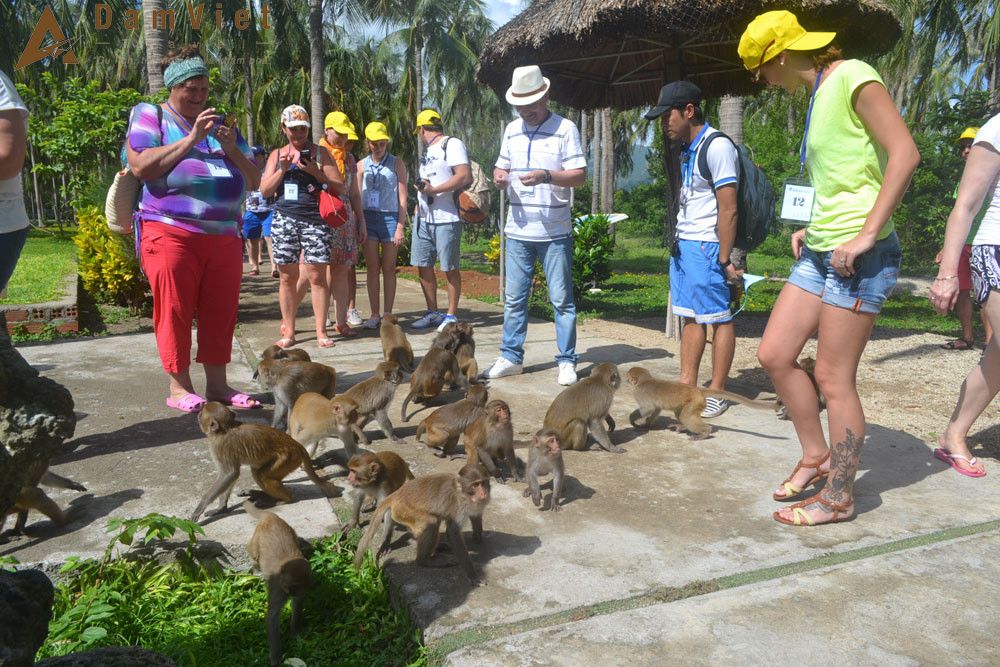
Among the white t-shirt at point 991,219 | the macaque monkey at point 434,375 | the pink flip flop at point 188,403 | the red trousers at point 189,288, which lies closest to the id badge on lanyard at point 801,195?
the white t-shirt at point 991,219

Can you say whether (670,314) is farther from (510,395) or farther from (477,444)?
(477,444)

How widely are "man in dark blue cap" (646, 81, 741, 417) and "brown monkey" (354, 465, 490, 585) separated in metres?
2.48

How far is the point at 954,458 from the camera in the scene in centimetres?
434

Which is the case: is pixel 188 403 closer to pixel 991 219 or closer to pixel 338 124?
pixel 338 124

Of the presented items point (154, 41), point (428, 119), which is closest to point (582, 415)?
point (428, 119)

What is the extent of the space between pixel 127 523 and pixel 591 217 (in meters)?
11.0

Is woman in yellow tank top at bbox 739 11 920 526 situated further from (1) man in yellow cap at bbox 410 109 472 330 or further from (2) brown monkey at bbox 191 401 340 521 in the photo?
(1) man in yellow cap at bbox 410 109 472 330

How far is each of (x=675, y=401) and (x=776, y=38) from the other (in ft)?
7.35

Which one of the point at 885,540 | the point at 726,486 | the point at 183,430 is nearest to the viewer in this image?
the point at 885,540

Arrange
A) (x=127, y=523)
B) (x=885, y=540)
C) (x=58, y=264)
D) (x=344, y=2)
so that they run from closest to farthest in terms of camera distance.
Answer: (x=127, y=523), (x=885, y=540), (x=58, y=264), (x=344, y=2)

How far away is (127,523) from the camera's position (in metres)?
3.19

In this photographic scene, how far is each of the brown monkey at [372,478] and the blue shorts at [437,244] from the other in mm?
4692

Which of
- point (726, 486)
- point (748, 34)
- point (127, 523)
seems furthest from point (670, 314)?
point (127, 523)

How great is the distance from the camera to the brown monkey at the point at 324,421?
4.34 meters
